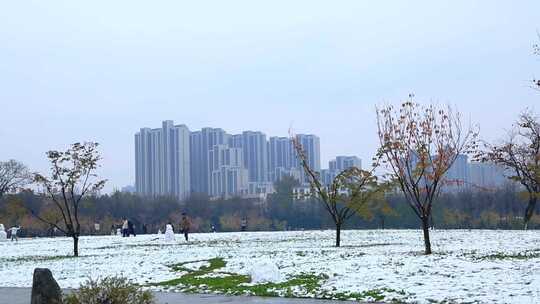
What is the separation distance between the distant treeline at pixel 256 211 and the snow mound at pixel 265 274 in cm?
4112

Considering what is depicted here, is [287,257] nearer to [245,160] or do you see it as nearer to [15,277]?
[15,277]

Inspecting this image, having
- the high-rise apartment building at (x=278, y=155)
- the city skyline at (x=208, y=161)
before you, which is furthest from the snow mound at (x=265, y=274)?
the high-rise apartment building at (x=278, y=155)

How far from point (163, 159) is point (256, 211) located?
3718 centimetres

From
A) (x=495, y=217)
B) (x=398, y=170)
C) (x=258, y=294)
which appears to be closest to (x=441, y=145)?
(x=398, y=170)

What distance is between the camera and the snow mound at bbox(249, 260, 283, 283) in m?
15.7

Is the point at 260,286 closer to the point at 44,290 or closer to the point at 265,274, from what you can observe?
the point at 265,274

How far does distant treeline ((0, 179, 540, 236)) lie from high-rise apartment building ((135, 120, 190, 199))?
28.4m

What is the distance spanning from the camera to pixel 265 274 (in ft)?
51.9

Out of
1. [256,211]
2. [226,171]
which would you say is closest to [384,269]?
[256,211]

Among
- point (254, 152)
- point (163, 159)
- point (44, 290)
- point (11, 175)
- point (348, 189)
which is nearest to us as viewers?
point (44, 290)

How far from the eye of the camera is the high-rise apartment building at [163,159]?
109m

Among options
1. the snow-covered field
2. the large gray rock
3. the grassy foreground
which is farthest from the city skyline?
the large gray rock

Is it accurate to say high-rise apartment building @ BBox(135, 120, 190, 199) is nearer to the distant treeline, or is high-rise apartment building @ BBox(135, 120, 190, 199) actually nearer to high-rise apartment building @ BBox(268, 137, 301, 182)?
high-rise apartment building @ BBox(268, 137, 301, 182)

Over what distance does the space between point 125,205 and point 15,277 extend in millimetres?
56999
